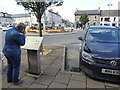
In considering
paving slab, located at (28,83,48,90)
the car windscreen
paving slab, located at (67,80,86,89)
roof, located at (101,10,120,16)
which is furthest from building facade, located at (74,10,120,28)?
paving slab, located at (28,83,48,90)

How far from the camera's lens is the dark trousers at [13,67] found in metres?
2.82

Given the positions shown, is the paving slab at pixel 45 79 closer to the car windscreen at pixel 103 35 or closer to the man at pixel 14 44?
the man at pixel 14 44

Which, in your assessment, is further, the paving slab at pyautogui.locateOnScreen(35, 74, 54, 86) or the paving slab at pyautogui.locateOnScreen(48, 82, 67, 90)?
the paving slab at pyautogui.locateOnScreen(35, 74, 54, 86)

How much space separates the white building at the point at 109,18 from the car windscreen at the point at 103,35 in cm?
5683

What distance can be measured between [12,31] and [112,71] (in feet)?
9.32

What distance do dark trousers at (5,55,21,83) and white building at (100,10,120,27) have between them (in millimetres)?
59473

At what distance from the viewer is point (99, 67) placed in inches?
117

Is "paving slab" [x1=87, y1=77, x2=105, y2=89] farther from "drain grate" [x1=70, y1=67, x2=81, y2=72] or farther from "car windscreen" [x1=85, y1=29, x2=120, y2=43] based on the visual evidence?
"car windscreen" [x1=85, y1=29, x2=120, y2=43]

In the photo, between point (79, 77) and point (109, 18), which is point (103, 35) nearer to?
point (79, 77)

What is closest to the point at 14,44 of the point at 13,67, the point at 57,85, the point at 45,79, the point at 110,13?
the point at 13,67

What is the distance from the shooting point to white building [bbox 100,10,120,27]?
2152 inches

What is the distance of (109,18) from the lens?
55312 millimetres

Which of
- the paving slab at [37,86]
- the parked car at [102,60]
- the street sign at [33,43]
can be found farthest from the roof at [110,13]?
the paving slab at [37,86]

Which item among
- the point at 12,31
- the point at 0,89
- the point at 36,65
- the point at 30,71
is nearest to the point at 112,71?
the point at 36,65
